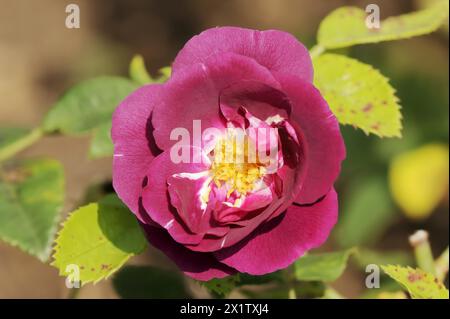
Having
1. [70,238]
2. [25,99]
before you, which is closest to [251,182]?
[70,238]

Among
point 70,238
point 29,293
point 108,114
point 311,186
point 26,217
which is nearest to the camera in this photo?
point 311,186

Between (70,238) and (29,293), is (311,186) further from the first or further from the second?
(29,293)

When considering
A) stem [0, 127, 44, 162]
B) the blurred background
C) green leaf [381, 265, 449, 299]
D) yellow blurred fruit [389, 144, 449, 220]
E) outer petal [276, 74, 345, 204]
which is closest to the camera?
outer petal [276, 74, 345, 204]

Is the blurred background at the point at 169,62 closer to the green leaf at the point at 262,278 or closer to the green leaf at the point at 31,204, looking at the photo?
the green leaf at the point at 31,204

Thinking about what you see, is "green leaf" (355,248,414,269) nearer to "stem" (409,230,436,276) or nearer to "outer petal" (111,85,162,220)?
"stem" (409,230,436,276)

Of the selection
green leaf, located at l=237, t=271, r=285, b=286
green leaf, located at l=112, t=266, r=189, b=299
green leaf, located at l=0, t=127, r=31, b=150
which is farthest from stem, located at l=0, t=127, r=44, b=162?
green leaf, located at l=237, t=271, r=285, b=286

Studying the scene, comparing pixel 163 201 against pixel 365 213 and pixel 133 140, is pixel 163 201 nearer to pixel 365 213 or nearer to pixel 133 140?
pixel 133 140
